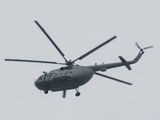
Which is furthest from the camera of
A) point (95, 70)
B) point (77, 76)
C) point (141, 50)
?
point (141, 50)

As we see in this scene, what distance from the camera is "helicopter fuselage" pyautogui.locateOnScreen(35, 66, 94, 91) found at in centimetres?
3025

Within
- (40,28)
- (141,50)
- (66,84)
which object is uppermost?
(40,28)

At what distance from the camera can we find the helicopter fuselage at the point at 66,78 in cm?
3025

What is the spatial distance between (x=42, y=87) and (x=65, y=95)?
9.79ft

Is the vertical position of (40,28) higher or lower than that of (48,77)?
higher

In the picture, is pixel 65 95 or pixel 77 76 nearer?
pixel 77 76

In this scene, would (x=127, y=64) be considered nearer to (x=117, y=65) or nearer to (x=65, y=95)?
(x=117, y=65)

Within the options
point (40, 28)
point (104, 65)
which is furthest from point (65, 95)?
point (40, 28)

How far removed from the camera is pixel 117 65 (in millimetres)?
32000

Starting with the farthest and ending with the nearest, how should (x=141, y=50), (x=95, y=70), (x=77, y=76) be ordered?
1. (x=141, y=50)
2. (x=95, y=70)
3. (x=77, y=76)

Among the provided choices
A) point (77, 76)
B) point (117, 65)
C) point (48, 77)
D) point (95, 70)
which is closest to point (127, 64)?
point (117, 65)

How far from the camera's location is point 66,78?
3031cm

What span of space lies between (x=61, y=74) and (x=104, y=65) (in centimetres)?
422

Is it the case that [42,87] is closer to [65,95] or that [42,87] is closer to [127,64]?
[65,95]
